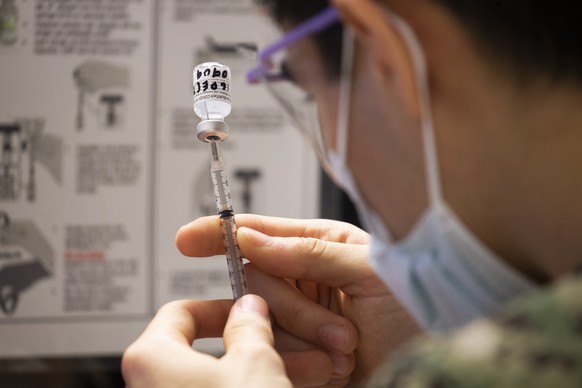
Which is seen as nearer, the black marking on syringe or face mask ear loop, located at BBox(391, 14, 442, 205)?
face mask ear loop, located at BBox(391, 14, 442, 205)

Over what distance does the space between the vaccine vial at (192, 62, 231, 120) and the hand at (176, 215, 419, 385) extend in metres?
0.19

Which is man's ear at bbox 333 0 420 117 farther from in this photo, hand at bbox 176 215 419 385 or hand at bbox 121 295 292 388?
hand at bbox 176 215 419 385

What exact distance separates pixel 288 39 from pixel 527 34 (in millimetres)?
215

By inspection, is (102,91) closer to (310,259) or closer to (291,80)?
(310,259)

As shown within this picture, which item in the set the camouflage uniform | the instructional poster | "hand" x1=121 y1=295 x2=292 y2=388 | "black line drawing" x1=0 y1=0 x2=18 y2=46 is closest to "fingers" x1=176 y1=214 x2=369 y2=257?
"hand" x1=121 y1=295 x2=292 y2=388

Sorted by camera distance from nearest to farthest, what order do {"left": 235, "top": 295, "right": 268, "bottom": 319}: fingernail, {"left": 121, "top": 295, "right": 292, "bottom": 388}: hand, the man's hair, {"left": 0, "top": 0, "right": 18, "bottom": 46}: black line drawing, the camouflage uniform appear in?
the camouflage uniform
the man's hair
{"left": 121, "top": 295, "right": 292, "bottom": 388}: hand
{"left": 235, "top": 295, "right": 268, "bottom": 319}: fingernail
{"left": 0, "top": 0, "right": 18, "bottom": 46}: black line drawing

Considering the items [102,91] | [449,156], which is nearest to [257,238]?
[449,156]

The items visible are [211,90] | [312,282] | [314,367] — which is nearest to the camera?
[211,90]

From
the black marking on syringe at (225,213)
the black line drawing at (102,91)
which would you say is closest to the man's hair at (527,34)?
the black marking on syringe at (225,213)

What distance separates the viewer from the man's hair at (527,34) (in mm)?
490

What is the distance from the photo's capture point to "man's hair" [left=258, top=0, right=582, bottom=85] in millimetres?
490

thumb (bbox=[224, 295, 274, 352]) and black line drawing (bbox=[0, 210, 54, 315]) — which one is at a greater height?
black line drawing (bbox=[0, 210, 54, 315])

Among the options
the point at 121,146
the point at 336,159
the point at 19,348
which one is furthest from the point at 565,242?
the point at 19,348

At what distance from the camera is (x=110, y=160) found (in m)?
1.34
